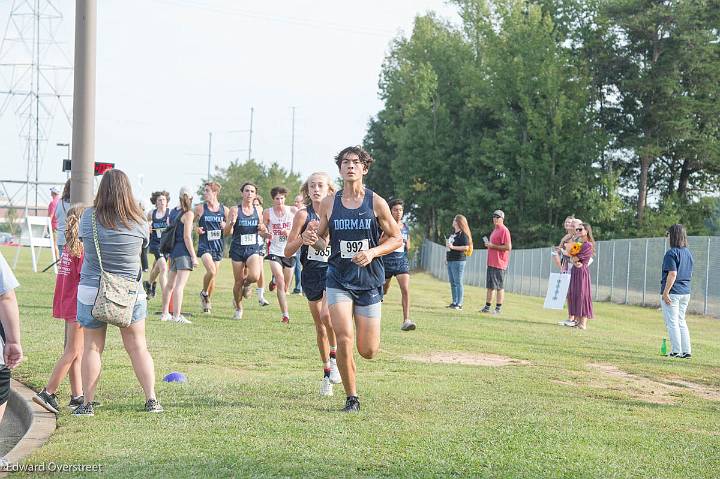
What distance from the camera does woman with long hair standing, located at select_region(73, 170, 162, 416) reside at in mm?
7570

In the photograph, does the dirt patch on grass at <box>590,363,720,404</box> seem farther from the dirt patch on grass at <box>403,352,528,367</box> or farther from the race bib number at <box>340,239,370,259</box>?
the race bib number at <box>340,239,370,259</box>

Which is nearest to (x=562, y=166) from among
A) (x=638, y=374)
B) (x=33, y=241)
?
(x=33, y=241)

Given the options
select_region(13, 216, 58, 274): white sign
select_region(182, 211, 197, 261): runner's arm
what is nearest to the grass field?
select_region(182, 211, 197, 261): runner's arm

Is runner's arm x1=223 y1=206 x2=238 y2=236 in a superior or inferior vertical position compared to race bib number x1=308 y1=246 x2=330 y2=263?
superior

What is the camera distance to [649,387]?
1091cm

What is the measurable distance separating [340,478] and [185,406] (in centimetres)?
272

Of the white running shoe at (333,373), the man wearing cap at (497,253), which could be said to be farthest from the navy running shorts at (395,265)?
the white running shoe at (333,373)

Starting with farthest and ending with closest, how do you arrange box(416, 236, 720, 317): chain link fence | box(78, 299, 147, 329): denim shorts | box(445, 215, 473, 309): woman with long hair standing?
1. box(416, 236, 720, 317): chain link fence
2. box(445, 215, 473, 309): woman with long hair standing
3. box(78, 299, 147, 329): denim shorts

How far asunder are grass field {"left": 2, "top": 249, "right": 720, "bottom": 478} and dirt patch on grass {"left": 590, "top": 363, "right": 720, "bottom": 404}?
38 mm

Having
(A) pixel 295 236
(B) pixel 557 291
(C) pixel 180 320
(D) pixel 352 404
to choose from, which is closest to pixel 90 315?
(D) pixel 352 404

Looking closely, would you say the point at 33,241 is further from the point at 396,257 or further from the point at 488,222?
the point at 488,222

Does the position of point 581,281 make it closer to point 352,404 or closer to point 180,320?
point 180,320

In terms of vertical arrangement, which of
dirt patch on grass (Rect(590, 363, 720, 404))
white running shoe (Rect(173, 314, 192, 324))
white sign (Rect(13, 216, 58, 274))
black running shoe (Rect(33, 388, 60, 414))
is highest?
A: white sign (Rect(13, 216, 58, 274))

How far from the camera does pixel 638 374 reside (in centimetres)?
1199
